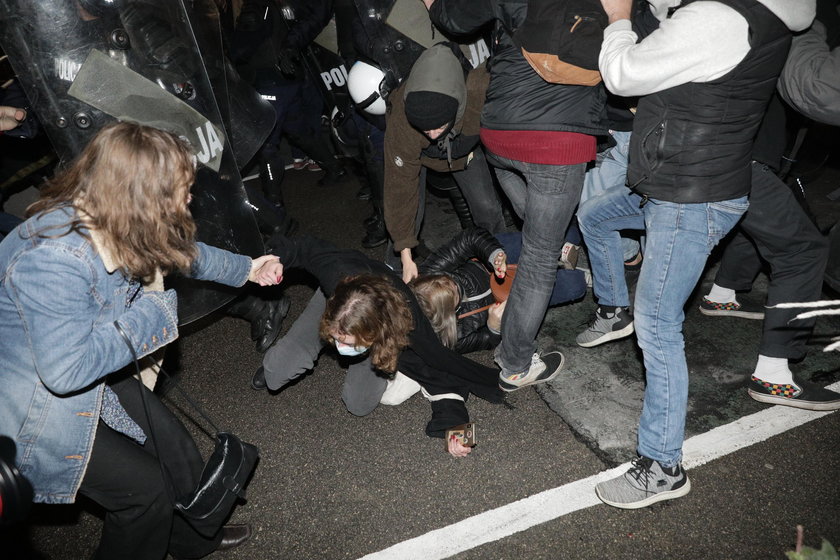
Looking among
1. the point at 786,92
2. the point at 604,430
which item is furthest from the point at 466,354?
→ the point at 786,92

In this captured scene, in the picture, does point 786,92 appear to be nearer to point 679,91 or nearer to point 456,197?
point 679,91

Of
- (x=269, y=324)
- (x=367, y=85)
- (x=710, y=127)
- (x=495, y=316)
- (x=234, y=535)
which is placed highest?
(x=710, y=127)

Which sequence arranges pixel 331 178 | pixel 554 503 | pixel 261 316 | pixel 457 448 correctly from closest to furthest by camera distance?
pixel 554 503, pixel 457 448, pixel 261 316, pixel 331 178

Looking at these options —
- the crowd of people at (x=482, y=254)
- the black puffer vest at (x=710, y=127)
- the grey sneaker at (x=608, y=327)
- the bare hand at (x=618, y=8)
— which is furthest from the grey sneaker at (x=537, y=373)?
the bare hand at (x=618, y=8)

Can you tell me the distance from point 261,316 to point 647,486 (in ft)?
8.11

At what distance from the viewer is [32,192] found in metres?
Result: 4.34

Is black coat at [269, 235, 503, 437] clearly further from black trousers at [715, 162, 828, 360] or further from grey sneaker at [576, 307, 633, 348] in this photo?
black trousers at [715, 162, 828, 360]

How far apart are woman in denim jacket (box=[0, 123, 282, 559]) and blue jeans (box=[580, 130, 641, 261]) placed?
189 centimetres

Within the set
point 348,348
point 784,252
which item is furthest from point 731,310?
point 348,348

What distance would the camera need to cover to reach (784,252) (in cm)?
243

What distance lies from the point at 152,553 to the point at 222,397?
1222 mm

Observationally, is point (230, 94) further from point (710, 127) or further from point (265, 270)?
point (710, 127)

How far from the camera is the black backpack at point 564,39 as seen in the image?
6.72 feet

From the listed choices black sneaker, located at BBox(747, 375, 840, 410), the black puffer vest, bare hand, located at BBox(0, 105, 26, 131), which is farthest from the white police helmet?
black sneaker, located at BBox(747, 375, 840, 410)
